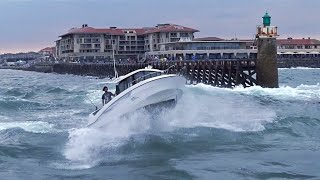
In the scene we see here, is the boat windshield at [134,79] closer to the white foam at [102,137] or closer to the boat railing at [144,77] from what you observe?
the boat railing at [144,77]

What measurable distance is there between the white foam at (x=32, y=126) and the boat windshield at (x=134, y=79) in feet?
13.1

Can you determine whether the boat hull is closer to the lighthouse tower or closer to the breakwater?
the breakwater

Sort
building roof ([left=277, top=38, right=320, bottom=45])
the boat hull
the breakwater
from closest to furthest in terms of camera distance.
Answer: the boat hull → the breakwater → building roof ([left=277, top=38, right=320, bottom=45])

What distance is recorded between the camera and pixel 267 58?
148 feet

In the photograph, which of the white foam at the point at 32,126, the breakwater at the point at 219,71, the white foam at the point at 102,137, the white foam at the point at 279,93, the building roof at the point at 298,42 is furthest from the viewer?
the building roof at the point at 298,42

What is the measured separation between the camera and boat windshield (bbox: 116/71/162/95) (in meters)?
20.7

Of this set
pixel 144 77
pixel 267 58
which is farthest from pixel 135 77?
pixel 267 58

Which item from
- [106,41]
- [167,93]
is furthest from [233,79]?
[106,41]

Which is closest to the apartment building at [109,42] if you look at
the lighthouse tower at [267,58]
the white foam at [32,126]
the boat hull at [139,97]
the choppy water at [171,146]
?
the lighthouse tower at [267,58]

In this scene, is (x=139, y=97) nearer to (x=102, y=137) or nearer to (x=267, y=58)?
(x=102, y=137)

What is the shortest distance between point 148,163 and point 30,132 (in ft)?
27.5

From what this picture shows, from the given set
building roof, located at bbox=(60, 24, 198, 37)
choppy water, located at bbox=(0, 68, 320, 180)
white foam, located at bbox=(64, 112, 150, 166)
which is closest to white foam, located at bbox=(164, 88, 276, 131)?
choppy water, located at bbox=(0, 68, 320, 180)

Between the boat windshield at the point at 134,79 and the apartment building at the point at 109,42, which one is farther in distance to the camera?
the apartment building at the point at 109,42

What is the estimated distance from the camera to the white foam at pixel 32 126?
23.3 m
